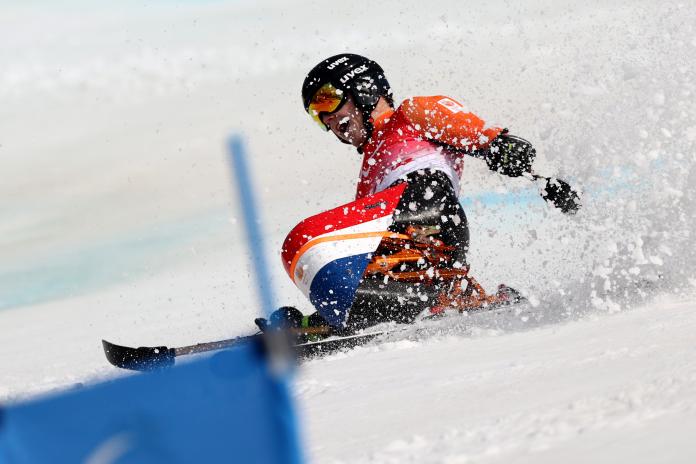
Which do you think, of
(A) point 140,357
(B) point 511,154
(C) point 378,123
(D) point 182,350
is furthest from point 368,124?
(A) point 140,357

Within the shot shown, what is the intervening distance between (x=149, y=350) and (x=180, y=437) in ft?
11.6

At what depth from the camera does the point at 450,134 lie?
15.1 feet

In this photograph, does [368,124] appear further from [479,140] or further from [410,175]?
[479,140]

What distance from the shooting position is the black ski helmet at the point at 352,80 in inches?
186

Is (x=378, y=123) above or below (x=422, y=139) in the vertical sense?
above

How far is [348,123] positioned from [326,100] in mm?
203

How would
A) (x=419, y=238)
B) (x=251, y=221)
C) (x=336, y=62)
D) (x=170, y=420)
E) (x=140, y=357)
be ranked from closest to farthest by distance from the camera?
(x=170, y=420)
(x=251, y=221)
(x=419, y=238)
(x=140, y=357)
(x=336, y=62)

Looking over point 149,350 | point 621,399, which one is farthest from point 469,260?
point 621,399

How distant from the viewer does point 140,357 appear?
15.4ft

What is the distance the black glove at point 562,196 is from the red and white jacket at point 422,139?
0.43 m

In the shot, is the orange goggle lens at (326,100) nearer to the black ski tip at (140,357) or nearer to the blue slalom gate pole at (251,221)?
the black ski tip at (140,357)

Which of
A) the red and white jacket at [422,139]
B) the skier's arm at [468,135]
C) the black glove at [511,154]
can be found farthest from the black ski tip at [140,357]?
the black glove at [511,154]

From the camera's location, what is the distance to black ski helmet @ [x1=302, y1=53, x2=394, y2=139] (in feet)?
15.5

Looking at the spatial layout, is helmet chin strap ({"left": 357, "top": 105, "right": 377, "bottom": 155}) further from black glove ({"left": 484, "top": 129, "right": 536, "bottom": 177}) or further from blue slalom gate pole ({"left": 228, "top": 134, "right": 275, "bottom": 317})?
blue slalom gate pole ({"left": 228, "top": 134, "right": 275, "bottom": 317})
